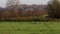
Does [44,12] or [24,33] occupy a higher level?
[24,33]

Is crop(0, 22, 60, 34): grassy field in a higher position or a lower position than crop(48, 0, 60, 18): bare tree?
higher

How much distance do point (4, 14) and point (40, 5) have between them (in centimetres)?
452

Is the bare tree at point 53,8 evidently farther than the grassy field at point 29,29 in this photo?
Yes

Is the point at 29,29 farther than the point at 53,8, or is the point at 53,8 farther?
the point at 53,8

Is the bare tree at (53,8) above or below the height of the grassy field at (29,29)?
below

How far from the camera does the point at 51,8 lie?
23266mm

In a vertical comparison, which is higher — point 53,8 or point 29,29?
point 29,29

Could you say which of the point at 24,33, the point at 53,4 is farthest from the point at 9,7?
the point at 24,33

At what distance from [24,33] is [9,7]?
1572 centimetres

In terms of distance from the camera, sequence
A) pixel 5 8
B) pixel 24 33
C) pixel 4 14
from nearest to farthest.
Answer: pixel 24 33 → pixel 4 14 → pixel 5 8

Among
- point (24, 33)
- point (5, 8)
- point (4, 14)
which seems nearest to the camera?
point (24, 33)

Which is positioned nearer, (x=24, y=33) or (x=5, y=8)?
(x=24, y=33)

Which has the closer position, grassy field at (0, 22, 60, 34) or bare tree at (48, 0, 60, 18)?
grassy field at (0, 22, 60, 34)

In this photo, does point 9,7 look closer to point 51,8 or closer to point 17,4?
point 17,4
